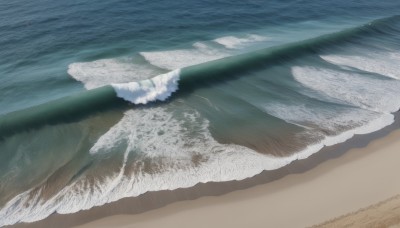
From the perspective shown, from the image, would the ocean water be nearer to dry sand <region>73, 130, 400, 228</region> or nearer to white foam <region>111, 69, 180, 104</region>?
white foam <region>111, 69, 180, 104</region>

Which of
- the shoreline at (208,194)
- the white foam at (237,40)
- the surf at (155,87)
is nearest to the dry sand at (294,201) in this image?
the shoreline at (208,194)

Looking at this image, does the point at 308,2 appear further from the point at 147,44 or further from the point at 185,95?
the point at 185,95

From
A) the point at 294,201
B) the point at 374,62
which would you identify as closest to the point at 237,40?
the point at 374,62

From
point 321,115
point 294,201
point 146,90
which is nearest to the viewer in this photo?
point 294,201

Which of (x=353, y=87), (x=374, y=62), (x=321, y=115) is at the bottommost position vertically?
(x=321, y=115)

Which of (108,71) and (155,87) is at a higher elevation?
(155,87)

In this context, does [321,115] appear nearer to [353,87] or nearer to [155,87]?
[353,87]

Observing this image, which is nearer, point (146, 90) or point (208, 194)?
point (208, 194)
